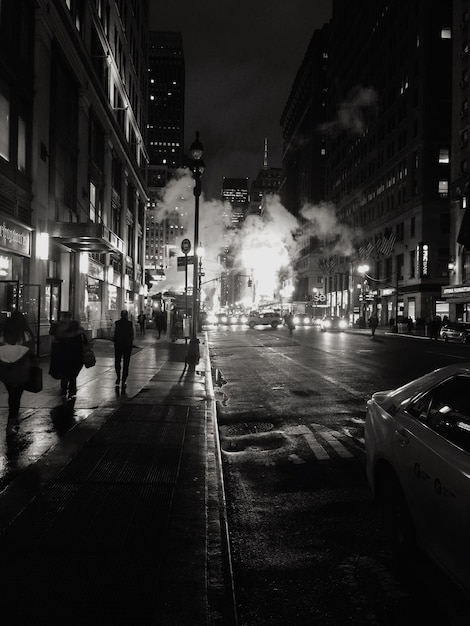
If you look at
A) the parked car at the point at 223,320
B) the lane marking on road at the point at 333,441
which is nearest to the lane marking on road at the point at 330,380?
the lane marking on road at the point at 333,441

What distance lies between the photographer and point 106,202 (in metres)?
33.6

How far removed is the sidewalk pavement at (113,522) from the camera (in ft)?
10.0

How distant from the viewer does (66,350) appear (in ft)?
32.7

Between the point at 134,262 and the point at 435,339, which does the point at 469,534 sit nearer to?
the point at 435,339

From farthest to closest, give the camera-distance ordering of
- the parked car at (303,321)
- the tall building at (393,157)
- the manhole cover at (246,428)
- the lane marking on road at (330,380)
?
the parked car at (303,321)
the tall building at (393,157)
the lane marking on road at (330,380)
the manhole cover at (246,428)

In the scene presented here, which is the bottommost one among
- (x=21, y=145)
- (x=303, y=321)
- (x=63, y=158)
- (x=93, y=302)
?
(x=303, y=321)

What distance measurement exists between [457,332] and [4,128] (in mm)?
28194

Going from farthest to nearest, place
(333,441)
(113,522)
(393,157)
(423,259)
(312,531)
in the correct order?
(393,157), (423,259), (333,441), (312,531), (113,522)

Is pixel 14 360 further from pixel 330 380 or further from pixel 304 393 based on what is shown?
pixel 330 380

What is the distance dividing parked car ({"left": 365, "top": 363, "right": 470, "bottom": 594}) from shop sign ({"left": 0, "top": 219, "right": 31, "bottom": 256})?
48.5ft

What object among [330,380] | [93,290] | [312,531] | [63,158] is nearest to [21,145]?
[63,158]

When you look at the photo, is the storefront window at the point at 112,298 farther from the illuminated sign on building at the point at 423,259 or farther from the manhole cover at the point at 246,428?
the illuminated sign on building at the point at 423,259

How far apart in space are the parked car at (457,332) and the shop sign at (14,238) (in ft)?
84.3

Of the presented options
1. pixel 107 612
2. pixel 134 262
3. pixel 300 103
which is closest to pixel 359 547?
pixel 107 612
